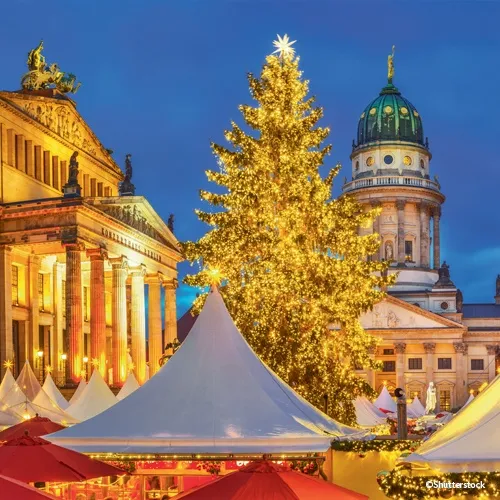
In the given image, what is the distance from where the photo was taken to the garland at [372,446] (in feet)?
71.3

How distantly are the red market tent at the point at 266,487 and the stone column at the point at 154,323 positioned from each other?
1820 inches

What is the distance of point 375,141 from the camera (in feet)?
388

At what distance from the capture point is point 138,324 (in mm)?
58188

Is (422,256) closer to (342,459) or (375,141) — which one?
(375,141)

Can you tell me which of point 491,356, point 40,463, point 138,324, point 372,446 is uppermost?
point 138,324

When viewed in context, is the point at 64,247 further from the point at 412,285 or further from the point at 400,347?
the point at 412,285

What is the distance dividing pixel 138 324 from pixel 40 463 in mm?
42040

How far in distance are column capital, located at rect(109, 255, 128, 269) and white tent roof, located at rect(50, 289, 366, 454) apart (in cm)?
3568

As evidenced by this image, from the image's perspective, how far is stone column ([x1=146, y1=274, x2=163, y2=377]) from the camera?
59.3m

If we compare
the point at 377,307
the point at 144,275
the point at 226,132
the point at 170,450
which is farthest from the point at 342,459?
the point at 377,307

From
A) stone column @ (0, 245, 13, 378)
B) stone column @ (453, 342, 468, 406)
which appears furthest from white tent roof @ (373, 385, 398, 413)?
stone column @ (453, 342, 468, 406)

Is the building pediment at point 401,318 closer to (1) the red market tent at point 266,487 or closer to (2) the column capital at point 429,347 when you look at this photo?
(2) the column capital at point 429,347

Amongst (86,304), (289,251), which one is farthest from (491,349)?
(289,251)

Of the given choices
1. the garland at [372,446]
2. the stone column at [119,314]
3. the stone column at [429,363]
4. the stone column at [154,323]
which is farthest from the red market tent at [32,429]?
the stone column at [429,363]
